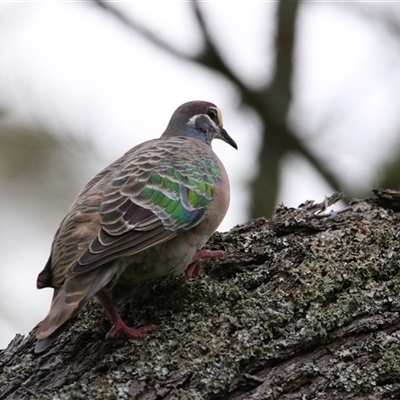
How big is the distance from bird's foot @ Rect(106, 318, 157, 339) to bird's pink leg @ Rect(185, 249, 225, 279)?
707mm

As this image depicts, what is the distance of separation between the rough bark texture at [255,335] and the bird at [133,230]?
5.9 inches

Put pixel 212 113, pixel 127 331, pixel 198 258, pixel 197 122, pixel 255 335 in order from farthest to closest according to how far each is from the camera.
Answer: pixel 212 113, pixel 197 122, pixel 198 258, pixel 127 331, pixel 255 335

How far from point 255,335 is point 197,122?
3.07 m

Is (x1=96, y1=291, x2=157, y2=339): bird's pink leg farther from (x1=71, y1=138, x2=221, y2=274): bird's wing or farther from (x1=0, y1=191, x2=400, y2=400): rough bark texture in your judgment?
(x1=71, y1=138, x2=221, y2=274): bird's wing

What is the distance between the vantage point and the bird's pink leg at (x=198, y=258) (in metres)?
4.94

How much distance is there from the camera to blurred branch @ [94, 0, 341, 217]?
6.95 meters

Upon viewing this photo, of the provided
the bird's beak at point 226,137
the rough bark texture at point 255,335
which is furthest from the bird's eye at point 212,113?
the rough bark texture at point 255,335

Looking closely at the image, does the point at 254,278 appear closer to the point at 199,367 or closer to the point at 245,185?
the point at 199,367

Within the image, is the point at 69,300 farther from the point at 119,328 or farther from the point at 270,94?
the point at 270,94

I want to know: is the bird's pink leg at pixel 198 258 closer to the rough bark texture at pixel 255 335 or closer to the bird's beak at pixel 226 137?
the rough bark texture at pixel 255 335

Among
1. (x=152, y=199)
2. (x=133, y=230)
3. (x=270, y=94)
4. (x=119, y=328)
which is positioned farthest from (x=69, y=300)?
(x=270, y=94)

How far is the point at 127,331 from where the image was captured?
4.20 metres

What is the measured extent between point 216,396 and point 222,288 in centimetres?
90

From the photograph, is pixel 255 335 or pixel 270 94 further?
pixel 270 94
